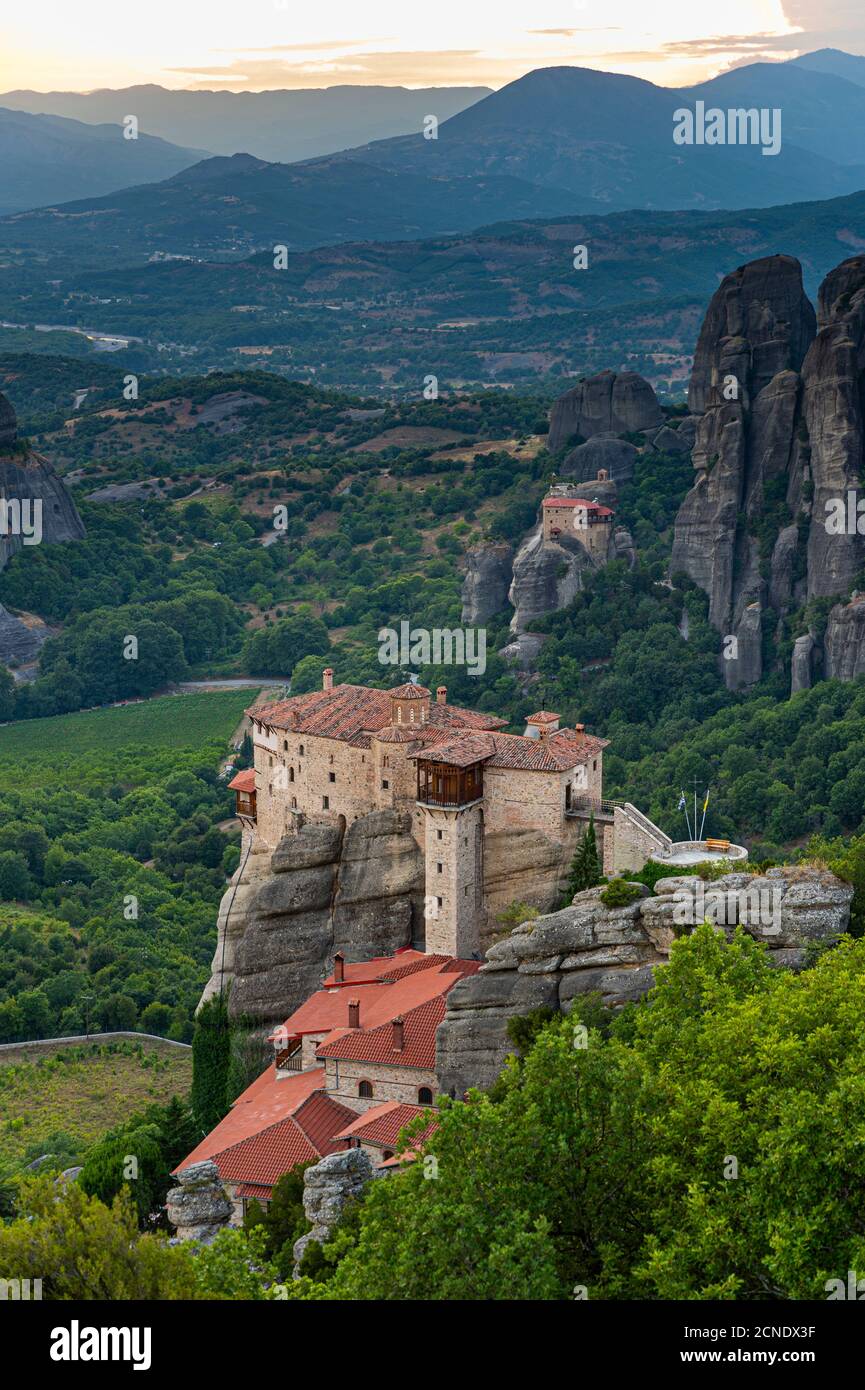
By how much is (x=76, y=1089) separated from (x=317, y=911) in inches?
469

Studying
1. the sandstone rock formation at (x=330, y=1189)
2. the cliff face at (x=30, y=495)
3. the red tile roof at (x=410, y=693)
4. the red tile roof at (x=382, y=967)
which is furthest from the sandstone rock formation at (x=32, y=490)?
the sandstone rock formation at (x=330, y=1189)

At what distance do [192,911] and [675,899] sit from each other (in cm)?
3993

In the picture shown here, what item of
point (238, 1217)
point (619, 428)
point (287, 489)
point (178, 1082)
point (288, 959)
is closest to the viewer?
point (238, 1217)

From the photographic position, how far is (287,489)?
149500 millimetres

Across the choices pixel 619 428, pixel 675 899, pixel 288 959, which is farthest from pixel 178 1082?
pixel 619 428

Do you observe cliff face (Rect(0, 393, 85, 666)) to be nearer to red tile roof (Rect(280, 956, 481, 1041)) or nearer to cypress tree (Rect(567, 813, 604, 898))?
red tile roof (Rect(280, 956, 481, 1041))

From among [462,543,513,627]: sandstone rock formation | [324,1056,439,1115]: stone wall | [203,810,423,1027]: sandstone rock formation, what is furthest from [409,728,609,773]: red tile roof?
[462,543,513,627]: sandstone rock formation

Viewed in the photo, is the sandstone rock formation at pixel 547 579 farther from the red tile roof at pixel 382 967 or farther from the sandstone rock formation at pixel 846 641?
the red tile roof at pixel 382 967

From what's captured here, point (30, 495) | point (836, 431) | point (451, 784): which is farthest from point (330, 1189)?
point (30, 495)

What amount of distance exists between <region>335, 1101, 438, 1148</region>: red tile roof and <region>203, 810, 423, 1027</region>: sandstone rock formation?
24.4ft

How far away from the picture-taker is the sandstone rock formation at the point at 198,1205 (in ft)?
123

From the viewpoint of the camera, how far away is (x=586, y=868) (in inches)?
1848
